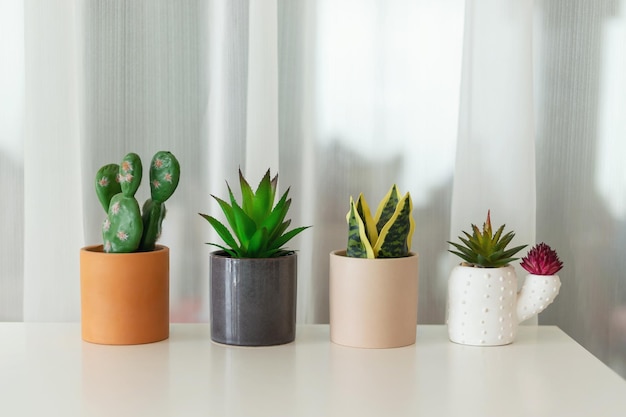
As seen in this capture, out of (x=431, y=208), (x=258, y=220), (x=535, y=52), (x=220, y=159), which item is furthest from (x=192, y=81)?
(x=535, y=52)

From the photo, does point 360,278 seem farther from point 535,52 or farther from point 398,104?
point 535,52

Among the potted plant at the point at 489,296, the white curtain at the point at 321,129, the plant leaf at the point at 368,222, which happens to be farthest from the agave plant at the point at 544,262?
the plant leaf at the point at 368,222

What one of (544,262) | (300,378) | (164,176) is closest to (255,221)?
(164,176)

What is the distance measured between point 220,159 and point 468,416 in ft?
1.97

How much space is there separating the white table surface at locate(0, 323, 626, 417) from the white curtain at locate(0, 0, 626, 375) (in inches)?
6.3

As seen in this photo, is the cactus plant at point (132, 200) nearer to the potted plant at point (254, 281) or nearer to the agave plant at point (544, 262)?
the potted plant at point (254, 281)

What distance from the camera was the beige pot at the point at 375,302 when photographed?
3.59ft

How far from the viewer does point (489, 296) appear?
111 cm

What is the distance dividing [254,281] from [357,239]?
15 centimetres

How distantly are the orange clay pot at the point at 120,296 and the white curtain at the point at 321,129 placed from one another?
0.59 ft

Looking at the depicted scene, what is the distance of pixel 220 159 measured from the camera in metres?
1.27

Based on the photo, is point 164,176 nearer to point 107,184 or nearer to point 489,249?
point 107,184

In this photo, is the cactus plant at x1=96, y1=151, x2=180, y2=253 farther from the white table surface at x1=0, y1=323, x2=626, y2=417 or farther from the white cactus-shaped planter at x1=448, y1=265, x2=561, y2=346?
the white cactus-shaped planter at x1=448, y1=265, x2=561, y2=346

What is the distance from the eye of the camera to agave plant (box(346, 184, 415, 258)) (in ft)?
3.65
